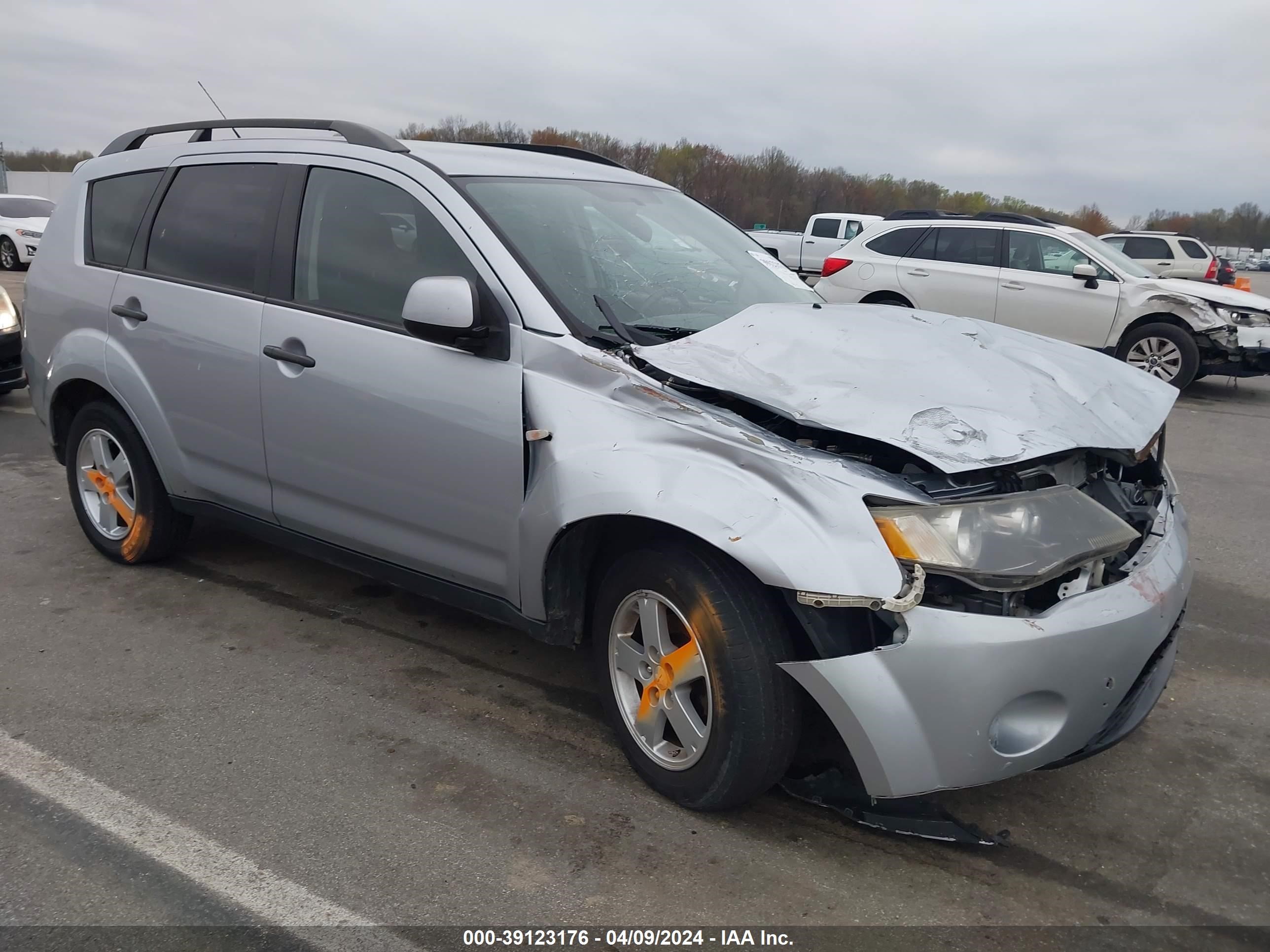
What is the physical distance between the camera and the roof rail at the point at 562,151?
169 inches

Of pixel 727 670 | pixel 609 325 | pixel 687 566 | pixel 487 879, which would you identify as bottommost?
pixel 487 879

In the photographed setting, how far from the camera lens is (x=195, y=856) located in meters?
2.62

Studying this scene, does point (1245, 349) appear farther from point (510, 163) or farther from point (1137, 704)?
point (510, 163)

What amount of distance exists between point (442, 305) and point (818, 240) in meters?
20.5

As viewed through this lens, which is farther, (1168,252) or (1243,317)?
(1168,252)

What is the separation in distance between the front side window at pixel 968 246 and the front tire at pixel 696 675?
9.63 metres

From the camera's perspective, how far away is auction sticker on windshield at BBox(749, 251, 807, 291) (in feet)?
13.8

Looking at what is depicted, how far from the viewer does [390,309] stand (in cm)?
338

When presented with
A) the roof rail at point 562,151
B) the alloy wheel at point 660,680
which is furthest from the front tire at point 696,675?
the roof rail at point 562,151

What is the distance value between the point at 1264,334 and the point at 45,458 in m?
11.2

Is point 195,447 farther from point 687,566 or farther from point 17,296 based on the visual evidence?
point 17,296

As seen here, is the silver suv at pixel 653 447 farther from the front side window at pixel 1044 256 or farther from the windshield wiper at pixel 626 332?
the front side window at pixel 1044 256

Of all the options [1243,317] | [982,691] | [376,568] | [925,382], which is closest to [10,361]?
[376,568]

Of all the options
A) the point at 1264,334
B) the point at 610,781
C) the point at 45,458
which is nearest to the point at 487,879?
the point at 610,781
